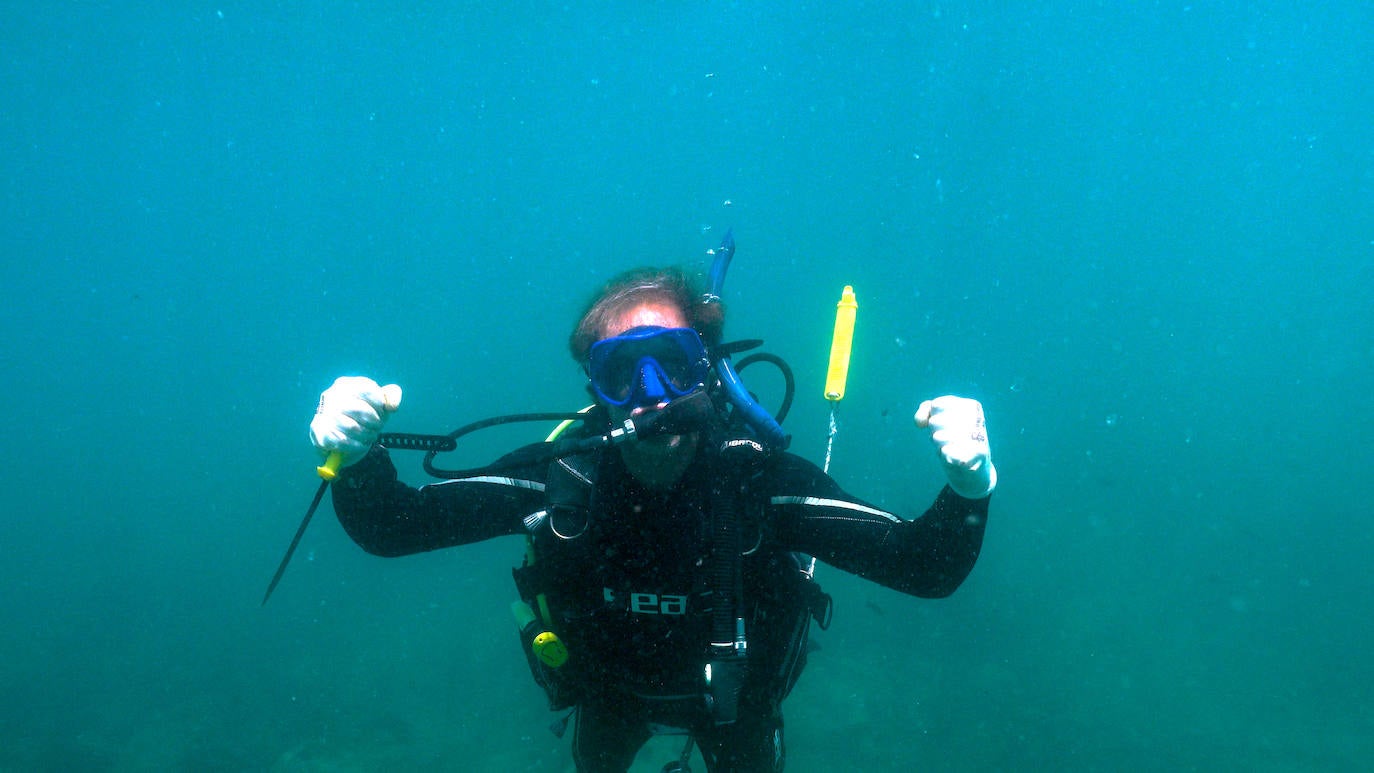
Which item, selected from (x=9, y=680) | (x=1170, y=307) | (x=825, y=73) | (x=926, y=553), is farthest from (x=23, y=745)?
(x=1170, y=307)

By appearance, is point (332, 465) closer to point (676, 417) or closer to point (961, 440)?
point (676, 417)

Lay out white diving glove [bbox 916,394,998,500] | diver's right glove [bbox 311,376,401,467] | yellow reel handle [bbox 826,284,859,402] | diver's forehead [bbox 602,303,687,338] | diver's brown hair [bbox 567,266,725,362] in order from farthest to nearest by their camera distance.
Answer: diver's brown hair [bbox 567,266,725,362] < diver's forehead [bbox 602,303,687,338] < yellow reel handle [bbox 826,284,859,402] < diver's right glove [bbox 311,376,401,467] < white diving glove [bbox 916,394,998,500]

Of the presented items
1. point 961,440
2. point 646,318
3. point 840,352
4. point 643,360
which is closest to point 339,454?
point 643,360

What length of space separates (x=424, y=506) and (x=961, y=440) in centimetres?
183

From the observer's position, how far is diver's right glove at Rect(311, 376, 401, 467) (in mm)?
2102

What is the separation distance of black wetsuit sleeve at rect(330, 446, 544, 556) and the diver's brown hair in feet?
1.84

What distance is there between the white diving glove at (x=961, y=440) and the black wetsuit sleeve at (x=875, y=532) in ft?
0.49

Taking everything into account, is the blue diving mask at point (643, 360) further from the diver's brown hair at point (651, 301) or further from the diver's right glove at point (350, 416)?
the diver's right glove at point (350, 416)

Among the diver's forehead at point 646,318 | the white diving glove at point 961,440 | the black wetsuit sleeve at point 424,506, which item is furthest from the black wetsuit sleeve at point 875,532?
the black wetsuit sleeve at point 424,506

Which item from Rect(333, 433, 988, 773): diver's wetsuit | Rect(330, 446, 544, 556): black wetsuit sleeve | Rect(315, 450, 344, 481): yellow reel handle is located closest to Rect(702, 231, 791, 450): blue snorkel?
Rect(333, 433, 988, 773): diver's wetsuit

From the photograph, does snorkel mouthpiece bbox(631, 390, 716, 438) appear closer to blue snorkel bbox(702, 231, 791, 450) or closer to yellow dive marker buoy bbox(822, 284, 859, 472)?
blue snorkel bbox(702, 231, 791, 450)

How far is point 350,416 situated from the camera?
2.12 metres

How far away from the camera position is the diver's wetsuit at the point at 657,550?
2369 mm

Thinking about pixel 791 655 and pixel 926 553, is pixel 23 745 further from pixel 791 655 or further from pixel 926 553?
pixel 926 553
